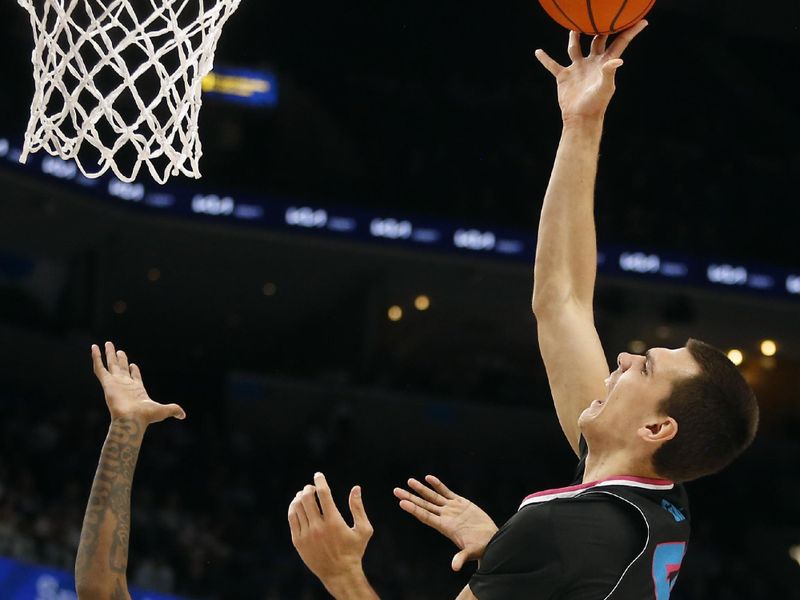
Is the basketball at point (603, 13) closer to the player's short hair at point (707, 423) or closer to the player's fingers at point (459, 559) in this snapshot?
the player's short hair at point (707, 423)

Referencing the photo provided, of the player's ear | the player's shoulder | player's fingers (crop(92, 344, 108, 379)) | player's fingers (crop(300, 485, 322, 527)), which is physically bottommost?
player's fingers (crop(300, 485, 322, 527))

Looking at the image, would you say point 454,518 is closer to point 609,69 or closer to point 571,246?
point 571,246

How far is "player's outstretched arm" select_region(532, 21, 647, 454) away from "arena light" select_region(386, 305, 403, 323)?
10441mm

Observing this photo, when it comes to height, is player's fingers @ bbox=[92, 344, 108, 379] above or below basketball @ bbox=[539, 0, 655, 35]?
below

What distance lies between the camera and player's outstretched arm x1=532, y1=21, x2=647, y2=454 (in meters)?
2.26

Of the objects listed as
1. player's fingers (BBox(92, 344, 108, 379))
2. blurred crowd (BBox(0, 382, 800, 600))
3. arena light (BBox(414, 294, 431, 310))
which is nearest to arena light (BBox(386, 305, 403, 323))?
arena light (BBox(414, 294, 431, 310))

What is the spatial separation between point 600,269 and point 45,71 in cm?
794

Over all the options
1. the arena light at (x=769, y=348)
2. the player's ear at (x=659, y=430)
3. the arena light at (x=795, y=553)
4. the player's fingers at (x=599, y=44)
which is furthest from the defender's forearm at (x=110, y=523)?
the arena light at (x=769, y=348)

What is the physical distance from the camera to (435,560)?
410 inches

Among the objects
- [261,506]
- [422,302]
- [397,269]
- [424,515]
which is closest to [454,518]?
[424,515]

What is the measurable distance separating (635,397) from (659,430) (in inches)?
2.9

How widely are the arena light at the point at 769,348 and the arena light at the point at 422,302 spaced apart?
332cm

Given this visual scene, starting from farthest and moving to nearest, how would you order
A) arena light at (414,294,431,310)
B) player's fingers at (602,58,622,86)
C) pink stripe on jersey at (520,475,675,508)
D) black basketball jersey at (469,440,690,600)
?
arena light at (414,294,431,310) < player's fingers at (602,58,622,86) < pink stripe on jersey at (520,475,675,508) < black basketball jersey at (469,440,690,600)

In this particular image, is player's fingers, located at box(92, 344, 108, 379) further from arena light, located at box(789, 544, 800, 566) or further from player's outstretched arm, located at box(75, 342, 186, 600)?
arena light, located at box(789, 544, 800, 566)
